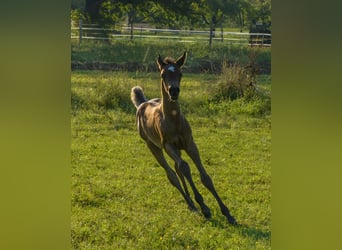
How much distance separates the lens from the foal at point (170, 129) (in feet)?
7.72

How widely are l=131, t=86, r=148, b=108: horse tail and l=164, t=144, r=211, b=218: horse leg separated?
0.32m

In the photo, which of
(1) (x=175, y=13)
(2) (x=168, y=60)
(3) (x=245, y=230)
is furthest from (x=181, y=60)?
(3) (x=245, y=230)

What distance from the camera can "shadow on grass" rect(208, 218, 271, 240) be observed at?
193 centimetres

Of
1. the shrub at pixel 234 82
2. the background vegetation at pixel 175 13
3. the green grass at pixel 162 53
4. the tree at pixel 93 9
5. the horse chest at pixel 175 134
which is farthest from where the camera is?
the horse chest at pixel 175 134

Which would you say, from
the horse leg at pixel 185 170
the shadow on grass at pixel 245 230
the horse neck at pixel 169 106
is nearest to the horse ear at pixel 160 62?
the horse neck at pixel 169 106

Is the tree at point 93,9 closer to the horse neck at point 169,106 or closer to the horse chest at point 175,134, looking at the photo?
the horse neck at point 169,106

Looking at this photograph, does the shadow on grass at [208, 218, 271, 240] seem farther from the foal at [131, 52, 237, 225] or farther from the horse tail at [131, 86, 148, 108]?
the horse tail at [131, 86, 148, 108]

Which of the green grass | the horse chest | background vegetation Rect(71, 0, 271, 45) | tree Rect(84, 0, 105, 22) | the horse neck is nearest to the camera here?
background vegetation Rect(71, 0, 271, 45)

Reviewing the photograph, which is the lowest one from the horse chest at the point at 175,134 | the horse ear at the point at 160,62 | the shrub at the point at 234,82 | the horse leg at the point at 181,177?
the horse leg at the point at 181,177

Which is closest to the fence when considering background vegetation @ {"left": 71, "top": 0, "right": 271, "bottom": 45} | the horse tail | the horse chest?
background vegetation @ {"left": 71, "top": 0, "right": 271, "bottom": 45}
